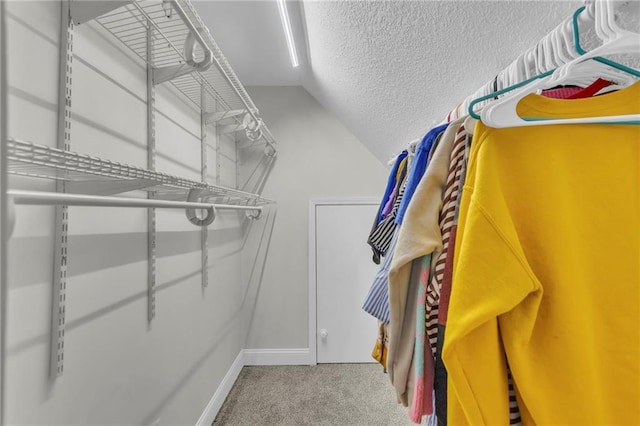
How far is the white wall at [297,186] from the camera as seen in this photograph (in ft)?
8.65

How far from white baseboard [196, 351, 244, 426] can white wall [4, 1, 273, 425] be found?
0.24 feet

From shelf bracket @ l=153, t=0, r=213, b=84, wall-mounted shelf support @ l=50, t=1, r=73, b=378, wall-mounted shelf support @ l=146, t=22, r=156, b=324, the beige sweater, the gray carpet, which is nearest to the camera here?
the beige sweater

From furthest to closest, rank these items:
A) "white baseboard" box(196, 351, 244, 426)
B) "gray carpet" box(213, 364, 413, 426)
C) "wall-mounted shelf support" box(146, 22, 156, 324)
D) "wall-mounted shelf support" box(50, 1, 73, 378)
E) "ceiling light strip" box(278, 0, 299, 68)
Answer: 1. "gray carpet" box(213, 364, 413, 426)
2. "white baseboard" box(196, 351, 244, 426)
3. "ceiling light strip" box(278, 0, 299, 68)
4. "wall-mounted shelf support" box(146, 22, 156, 324)
5. "wall-mounted shelf support" box(50, 1, 73, 378)

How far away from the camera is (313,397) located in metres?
2.12

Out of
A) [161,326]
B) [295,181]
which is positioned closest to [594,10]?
A: [161,326]

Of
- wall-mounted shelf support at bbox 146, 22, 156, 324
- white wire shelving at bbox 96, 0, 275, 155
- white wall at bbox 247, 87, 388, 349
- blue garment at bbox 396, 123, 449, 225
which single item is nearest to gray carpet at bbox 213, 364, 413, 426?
white wall at bbox 247, 87, 388, 349

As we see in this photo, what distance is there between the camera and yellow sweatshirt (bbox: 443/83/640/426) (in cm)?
48

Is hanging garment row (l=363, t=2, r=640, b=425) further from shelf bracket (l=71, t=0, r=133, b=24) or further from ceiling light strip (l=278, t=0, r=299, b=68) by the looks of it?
ceiling light strip (l=278, t=0, r=299, b=68)

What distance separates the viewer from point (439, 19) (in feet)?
3.06

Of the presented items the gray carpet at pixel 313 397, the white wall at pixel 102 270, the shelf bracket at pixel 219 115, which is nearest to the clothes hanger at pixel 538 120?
the white wall at pixel 102 270

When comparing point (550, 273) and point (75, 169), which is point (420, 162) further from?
point (75, 169)

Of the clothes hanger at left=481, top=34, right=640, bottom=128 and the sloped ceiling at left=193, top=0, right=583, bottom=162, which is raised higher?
the sloped ceiling at left=193, top=0, right=583, bottom=162

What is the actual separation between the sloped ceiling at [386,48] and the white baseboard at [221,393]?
2.09m

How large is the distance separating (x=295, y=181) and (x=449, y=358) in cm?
229
